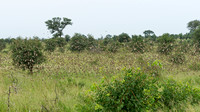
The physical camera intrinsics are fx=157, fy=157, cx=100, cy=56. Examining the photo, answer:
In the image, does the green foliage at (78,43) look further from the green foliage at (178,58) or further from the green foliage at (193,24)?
the green foliage at (193,24)

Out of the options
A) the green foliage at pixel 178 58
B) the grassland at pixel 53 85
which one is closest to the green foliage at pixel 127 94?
the grassland at pixel 53 85

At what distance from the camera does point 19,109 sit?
3.69 meters

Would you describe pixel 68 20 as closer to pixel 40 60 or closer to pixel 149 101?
pixel 40 60

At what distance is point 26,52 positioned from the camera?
25.6ft

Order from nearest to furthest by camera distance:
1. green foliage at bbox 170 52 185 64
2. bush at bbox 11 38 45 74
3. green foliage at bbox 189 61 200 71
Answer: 1. bush at bbox 11 38 45 74
2. green foliage at bbox 189 61 200 71
3. green foliage at bbox 170 52 185 64

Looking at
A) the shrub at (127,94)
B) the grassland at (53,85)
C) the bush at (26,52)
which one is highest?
the bush at (26,52)

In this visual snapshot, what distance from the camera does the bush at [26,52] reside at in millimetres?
7727

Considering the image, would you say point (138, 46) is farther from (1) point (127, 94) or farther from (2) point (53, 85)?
(1) point (127, 94)

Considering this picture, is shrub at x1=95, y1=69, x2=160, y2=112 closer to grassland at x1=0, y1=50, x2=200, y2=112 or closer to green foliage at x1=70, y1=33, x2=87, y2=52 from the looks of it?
grassland at x1=0, y1=50, x2=200, y2=112

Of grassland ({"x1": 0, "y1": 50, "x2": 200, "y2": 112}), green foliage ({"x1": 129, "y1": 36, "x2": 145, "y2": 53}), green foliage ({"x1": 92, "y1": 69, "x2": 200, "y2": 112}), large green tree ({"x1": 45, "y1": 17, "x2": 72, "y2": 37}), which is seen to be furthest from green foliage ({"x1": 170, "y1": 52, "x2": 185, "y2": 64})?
large green tree ({"x1": 45, "y1": 17, "x2": 72, "y2": 37})

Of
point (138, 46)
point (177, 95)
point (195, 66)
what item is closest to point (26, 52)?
point (138, 46)

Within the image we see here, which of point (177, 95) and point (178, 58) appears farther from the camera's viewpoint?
point (178, 58)

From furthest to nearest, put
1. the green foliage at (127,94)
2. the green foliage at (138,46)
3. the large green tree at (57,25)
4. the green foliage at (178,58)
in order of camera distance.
→ 1. the large green tree at (57,25)
2. the green foliage at (178,58)
3. the green foliage at (138,46)
4. the green foliage at (127,94)

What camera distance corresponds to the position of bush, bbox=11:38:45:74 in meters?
7.73
